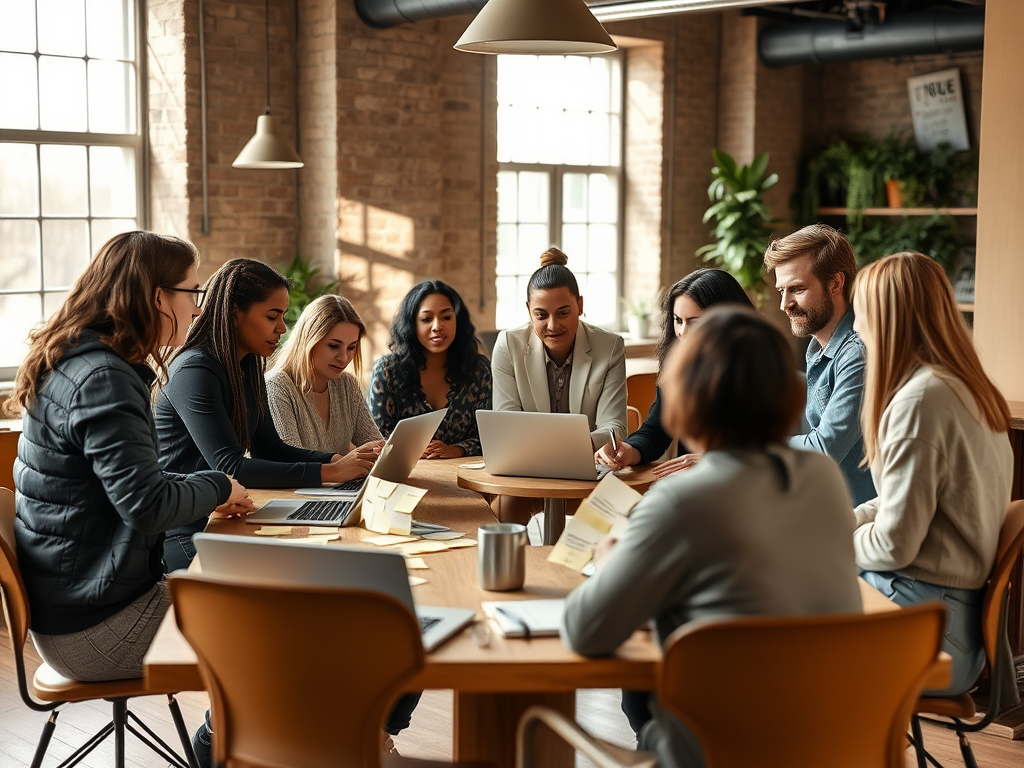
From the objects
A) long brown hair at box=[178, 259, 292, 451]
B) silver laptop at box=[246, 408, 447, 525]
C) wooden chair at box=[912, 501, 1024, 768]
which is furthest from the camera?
long brown hair at box=[178, 259, 292, 451]

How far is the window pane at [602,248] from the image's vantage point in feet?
28.5

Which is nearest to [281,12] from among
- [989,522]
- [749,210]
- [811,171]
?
[749,210]

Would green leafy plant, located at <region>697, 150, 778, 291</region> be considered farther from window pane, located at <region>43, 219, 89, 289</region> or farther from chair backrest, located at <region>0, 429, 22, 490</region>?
chair backrest, located at <region>0, 429, 22, 490</region>

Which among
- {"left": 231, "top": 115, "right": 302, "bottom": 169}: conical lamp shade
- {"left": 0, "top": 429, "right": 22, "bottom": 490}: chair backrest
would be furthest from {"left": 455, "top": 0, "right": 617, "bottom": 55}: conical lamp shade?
{"left": 231, "top": 115, "right": 302, "bottom": 169}: conical lamp shade

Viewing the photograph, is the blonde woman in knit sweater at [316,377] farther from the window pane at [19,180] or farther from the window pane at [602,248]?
the window pane at [602,248]

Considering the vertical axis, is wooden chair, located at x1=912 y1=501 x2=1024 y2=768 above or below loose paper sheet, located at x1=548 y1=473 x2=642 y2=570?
below

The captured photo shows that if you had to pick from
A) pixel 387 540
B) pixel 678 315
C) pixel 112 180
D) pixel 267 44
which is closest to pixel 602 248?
pixel 267 44

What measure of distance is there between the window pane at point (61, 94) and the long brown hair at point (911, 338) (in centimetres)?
488

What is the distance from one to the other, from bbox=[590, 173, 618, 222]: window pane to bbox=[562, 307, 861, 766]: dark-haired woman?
6.96m

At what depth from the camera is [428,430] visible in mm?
3244

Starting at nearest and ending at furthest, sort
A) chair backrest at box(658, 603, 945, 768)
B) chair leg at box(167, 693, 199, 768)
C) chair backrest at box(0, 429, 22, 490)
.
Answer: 1. chair backrest at box(658, 603, 945, 768)
2. chair leg at box(167, 693, 199, 768)
3. chair backrest at box(0, 429, 22, 490)

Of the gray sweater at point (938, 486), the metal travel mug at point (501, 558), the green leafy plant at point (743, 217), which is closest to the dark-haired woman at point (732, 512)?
the metal travel mug at point (501, 558)

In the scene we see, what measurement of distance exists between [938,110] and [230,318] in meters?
6.92

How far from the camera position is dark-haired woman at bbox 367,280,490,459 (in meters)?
4.32
